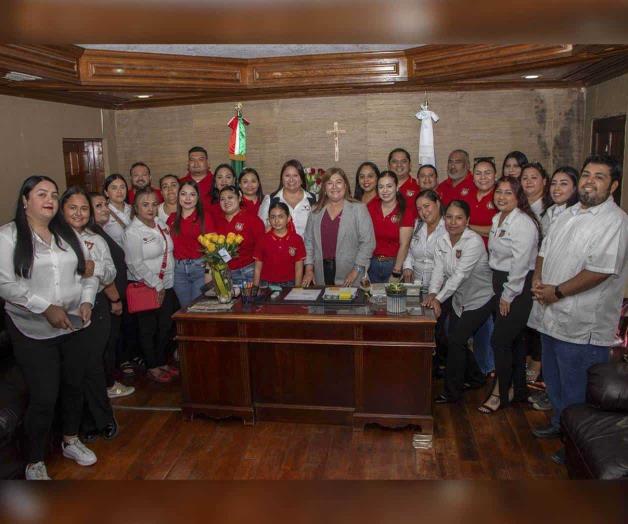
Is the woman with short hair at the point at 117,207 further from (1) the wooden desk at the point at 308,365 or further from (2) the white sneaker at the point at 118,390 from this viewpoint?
(1) the wooden desk at the point at 308,365

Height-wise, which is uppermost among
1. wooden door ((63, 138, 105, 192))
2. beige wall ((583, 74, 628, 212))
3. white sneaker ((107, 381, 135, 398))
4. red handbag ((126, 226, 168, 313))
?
beige wall ((583, 74, 628, 212))

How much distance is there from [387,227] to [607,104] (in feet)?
9.54

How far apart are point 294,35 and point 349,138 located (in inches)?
284

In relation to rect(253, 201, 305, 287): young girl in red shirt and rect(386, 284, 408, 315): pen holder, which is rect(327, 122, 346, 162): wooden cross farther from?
rect(386, 284, 408, 315): pen holder

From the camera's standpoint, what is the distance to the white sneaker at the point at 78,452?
10.9 feet

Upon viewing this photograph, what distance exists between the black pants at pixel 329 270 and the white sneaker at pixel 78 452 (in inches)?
84.8

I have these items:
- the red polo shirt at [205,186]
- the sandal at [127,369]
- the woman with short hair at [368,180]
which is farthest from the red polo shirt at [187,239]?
the woman with short hair at [368,180]

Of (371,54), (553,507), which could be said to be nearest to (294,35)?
(553,507)

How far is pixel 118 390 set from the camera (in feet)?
14.2

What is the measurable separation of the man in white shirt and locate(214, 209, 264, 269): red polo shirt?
230 cm

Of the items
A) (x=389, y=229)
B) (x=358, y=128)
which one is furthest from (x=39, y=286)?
(x=358, y=128)

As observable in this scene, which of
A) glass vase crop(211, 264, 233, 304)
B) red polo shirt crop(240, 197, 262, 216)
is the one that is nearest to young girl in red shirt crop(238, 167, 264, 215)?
red polo shirt crop(240, 197, 262, 216)

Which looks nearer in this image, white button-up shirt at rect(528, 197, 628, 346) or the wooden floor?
white button-up shirt at rect(528, 197, 628, 346)

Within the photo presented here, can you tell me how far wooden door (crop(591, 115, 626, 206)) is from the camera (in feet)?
16.8
